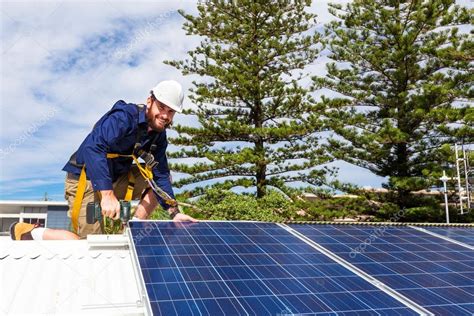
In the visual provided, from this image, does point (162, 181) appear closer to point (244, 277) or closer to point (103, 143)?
point (103, 143)

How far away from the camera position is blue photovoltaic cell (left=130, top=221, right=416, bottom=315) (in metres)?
2.71

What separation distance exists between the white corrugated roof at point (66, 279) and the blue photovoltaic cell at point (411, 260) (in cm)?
198

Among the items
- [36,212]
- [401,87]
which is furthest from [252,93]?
[36,212]

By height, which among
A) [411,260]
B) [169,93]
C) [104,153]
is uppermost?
[169,93]

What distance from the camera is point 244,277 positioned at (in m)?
3.21

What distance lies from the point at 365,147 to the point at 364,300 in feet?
56.1

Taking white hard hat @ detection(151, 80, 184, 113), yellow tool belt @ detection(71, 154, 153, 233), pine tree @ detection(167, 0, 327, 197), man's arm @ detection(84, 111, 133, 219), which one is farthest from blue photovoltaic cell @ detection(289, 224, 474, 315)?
pine tree @ detection(167, 0, 327, 197)

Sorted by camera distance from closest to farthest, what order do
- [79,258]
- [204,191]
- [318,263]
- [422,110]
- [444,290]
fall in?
1. [444,290]
2. [318,263]
3. [79,258]
4. [422,110]
5. [204,191]

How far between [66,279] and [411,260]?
3.14m

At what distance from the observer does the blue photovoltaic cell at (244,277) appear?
8.89ft

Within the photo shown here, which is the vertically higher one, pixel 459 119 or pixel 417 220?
pixel 459 119

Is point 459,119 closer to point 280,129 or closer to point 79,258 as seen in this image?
point 280,129

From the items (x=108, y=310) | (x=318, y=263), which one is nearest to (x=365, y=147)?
(x=318, y=263)

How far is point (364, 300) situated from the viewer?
2.90m
